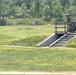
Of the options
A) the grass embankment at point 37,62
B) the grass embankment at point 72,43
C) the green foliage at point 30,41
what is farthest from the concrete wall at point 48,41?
the grass embankment at point 37,62

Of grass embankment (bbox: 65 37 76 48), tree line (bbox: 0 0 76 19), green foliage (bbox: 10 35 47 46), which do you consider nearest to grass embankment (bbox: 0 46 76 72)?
grass embankment (bbox: 65 37 76 48)

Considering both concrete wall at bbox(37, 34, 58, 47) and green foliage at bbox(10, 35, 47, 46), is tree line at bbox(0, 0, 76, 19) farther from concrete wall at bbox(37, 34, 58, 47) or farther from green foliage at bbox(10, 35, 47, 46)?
green foliage at bbox(10, 35, 47, 46)

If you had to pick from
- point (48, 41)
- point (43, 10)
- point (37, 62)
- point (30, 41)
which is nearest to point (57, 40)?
point (48, 41)

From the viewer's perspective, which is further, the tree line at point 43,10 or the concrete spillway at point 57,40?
the tree line at point 43,10

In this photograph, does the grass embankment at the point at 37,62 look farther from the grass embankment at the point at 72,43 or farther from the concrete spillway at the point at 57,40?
the concrete spillway at the point at 57,40

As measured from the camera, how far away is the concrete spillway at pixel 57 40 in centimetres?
2806

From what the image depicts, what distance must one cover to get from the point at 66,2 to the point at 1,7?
21621 millimetres

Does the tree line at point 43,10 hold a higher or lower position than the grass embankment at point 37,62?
lower

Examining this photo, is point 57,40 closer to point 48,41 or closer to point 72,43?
point 48,41

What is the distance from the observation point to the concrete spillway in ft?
92.1

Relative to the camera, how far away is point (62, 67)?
16.1m

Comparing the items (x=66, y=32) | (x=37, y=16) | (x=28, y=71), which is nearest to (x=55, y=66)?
(x=28, y=71)

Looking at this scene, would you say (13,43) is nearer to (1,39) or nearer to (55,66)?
(1,39)

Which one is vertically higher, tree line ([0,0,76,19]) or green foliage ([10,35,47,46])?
green foliage ([10,35,47,46])
